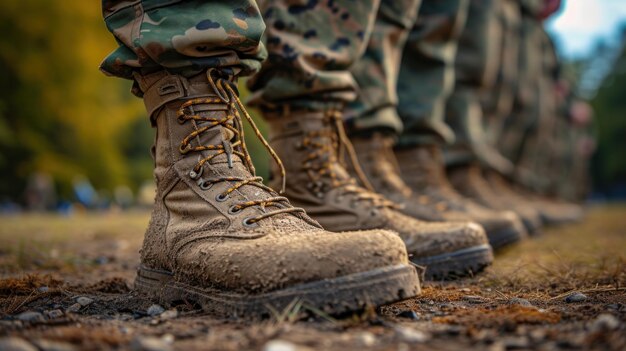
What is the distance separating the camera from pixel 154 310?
1.51 m

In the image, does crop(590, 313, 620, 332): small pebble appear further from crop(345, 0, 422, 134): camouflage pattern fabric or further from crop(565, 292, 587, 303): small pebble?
crop(345, 0, 422, 134): camouflage pattern fabric

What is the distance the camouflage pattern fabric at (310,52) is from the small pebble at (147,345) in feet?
3.81

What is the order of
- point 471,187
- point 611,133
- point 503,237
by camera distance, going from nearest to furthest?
point 503,237 → point 471,187 → point 611,133

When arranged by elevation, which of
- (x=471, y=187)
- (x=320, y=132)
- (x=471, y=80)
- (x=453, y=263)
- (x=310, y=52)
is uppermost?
(x=310, y=52)

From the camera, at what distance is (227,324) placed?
4.42 ft

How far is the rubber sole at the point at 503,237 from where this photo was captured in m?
3.10

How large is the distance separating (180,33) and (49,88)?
19380mm

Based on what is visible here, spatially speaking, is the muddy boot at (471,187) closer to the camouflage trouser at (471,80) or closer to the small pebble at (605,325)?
the camouflage trouser at (471,80)

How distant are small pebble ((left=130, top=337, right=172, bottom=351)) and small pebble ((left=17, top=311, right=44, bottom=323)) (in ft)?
1.11

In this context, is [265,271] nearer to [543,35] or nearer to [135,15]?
[135,15]

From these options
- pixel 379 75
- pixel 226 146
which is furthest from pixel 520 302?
pixel 379 75

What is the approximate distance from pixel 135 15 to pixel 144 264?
656 millimetres

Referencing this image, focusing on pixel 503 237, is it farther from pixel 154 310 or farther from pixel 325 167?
pixel 154 310

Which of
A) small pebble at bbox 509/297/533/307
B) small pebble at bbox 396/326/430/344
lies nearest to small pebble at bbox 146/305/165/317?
small pebble at bbox 396/326/430/344
